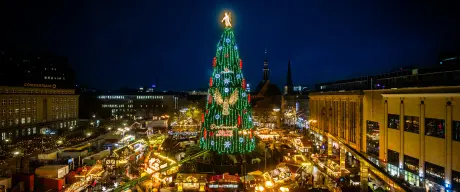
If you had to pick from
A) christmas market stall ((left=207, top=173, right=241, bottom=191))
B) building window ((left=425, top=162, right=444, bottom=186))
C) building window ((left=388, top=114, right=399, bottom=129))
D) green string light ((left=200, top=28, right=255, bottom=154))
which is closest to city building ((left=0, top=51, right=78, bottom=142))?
green string light ((left=200, top=28, right=255, bottom=154))

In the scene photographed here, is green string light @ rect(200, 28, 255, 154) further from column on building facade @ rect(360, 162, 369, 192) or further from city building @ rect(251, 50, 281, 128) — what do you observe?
city building @ rect(251, 50, 281, 128)

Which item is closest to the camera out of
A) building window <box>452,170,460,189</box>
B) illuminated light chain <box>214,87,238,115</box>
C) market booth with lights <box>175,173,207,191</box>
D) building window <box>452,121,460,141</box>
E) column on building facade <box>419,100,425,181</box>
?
building window <box>452,121,460,141</box>

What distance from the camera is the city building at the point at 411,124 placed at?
746 inches

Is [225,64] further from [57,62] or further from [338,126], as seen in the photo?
[57,62]

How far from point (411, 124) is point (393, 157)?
13.3ft

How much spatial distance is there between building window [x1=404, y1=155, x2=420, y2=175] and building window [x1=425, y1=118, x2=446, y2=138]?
8.98 ft

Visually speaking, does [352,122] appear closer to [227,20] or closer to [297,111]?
[227,20]

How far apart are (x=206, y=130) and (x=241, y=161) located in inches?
170

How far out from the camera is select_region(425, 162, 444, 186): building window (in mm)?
19859

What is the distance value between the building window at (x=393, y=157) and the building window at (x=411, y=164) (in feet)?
4.16

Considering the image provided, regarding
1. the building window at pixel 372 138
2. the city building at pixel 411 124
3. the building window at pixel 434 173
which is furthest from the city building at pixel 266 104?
the building window at pixel 434 173

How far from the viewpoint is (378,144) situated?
95.5ft

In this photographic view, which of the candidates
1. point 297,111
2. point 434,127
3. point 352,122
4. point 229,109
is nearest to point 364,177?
point 434,127

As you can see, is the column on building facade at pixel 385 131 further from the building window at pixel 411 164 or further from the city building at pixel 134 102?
the city building at pixel 134 102
